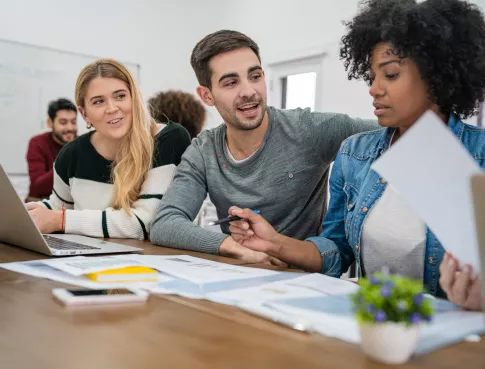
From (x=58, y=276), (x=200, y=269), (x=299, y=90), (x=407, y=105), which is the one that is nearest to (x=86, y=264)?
(x=58, y=276)

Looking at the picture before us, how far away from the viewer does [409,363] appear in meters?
0.50

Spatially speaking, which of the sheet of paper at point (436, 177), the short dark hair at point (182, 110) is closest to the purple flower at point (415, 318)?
the sheet of paper at point (436, 177)

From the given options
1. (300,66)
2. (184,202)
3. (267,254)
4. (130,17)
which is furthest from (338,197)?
(130,17)

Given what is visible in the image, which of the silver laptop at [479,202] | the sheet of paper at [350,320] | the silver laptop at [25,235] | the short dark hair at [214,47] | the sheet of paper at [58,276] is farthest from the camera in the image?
the short dark hair at [214,47]

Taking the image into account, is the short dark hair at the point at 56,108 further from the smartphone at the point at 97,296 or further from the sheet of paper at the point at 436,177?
the sheet of paper at the point at 436,177

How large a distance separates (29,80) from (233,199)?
10.2 feet

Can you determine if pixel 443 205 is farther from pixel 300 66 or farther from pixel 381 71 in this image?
pixel 300 66

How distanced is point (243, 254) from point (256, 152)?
49 cm

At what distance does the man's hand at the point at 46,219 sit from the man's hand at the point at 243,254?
1.88 feet

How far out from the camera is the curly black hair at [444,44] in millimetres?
1089

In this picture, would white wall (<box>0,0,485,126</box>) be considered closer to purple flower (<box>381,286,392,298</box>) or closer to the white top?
the white top

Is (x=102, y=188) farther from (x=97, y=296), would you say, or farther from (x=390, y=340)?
(x=390, y=340)

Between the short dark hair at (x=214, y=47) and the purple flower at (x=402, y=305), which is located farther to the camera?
the short dark hair at (x=214, y=47)

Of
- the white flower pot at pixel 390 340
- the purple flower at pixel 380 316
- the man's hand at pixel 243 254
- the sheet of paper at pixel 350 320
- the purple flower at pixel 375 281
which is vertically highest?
the purple flower at pixel 375 281
